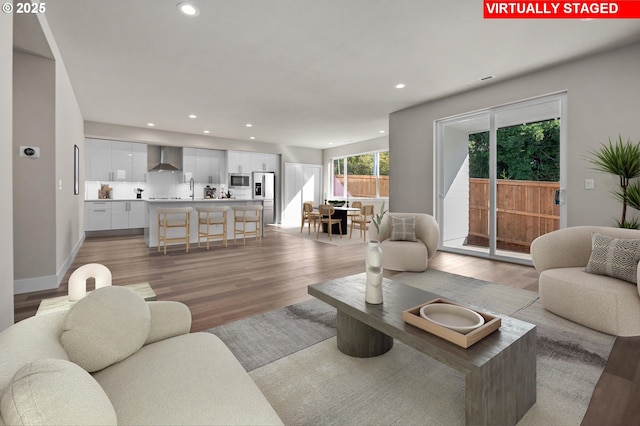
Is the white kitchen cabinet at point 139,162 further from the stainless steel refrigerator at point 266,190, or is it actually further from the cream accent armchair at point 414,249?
the cream accent armchair at point 414,249

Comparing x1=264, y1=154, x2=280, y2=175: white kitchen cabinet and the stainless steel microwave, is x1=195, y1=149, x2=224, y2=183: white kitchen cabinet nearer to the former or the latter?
the stainless steel microwave

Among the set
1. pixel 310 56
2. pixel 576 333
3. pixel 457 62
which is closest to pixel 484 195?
pixel 457 62

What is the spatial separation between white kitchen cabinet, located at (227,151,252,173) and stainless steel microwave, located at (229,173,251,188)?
0.15 m

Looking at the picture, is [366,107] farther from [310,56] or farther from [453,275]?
[453,275]

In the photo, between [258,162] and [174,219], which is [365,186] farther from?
[174,219]

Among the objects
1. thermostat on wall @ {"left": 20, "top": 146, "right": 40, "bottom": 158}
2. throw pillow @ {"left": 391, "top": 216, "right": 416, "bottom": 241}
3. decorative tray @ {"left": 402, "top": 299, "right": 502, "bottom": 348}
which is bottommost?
decorative tray @ {"left": 402, "top": 299, "right": 502, "bottom": 348}

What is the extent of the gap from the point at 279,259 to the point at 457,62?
386 cm

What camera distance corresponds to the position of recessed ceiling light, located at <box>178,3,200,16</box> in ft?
9.27

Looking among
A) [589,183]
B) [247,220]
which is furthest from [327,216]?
[589,183]

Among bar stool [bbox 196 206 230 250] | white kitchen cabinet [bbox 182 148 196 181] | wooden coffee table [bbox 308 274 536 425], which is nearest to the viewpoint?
wooden coffee table [bbox 308 274 536 425]

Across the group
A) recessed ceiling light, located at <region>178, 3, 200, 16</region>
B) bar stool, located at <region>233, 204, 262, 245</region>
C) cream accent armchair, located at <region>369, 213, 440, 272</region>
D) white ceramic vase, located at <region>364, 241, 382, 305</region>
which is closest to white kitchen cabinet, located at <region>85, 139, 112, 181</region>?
bar stool, located at <region>233, 204, 262, 245</region>

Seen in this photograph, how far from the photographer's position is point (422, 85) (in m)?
4.84

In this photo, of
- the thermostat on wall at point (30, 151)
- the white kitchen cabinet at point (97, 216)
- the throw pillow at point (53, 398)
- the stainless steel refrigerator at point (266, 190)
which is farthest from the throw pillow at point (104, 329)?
the stainless steel refrigerator at point (266, 190)

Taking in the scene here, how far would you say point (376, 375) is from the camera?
183cm
